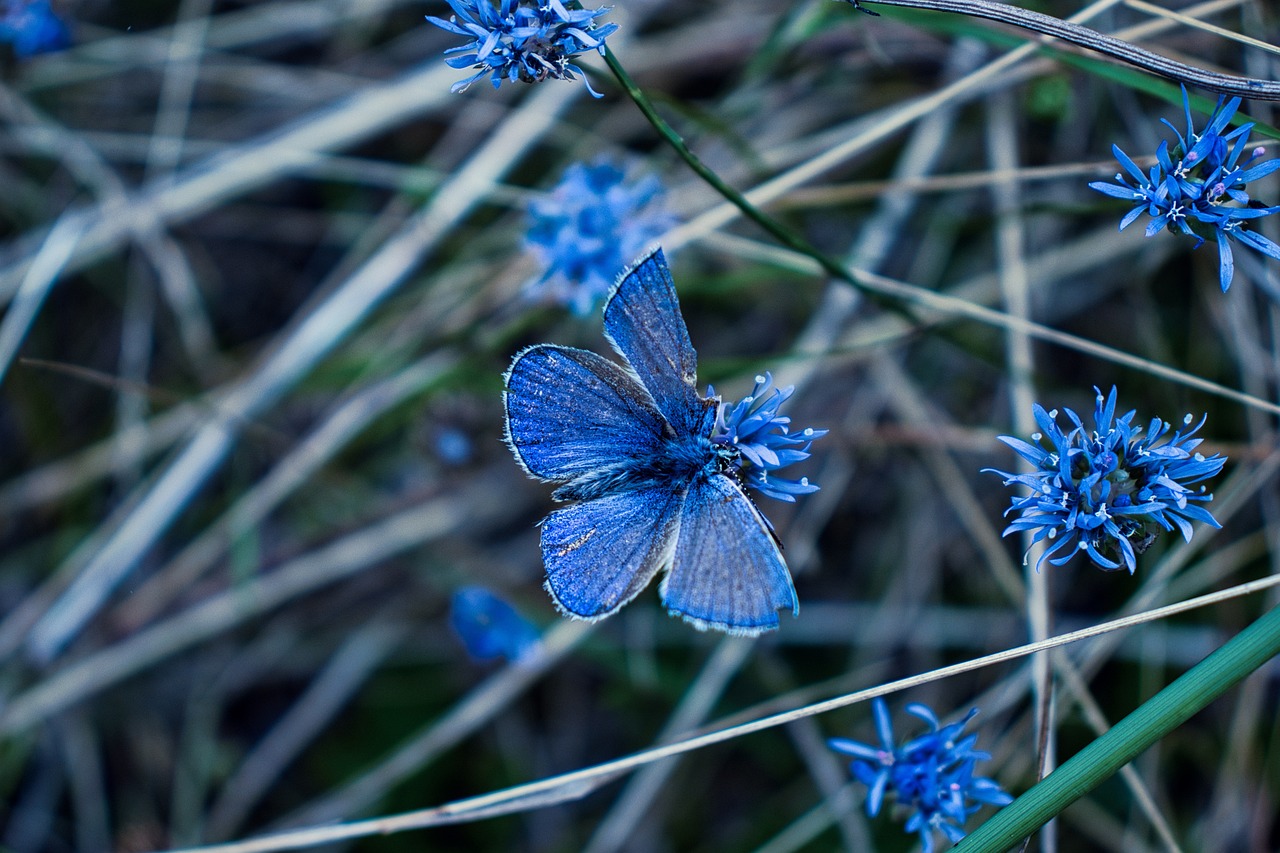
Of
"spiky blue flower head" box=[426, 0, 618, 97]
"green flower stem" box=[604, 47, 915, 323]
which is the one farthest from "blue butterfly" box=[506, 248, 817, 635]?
"spiky blue flower head" box=[426, 0, 618, 97]

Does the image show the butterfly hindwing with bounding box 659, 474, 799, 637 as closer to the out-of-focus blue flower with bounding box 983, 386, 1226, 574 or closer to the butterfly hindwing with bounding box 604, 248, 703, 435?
the butterfly hindwing with bounding box 604, 248, 703, 435

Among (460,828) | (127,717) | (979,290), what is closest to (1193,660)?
(979,290)

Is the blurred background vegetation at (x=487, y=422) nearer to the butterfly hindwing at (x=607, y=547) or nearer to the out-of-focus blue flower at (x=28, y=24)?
the out-of-focus blue flower at (x=28, y=24)

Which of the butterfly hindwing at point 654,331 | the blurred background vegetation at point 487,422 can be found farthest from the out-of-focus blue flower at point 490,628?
the butterfly hindwing at point 654,331

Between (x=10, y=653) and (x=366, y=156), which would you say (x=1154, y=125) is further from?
(x=10, y=653)

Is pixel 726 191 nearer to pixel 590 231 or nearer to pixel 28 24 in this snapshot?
pixel 590 231

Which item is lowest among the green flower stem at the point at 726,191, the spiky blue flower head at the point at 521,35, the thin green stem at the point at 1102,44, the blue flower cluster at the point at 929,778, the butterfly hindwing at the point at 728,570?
the blue flower cluster at the point at 929,778
